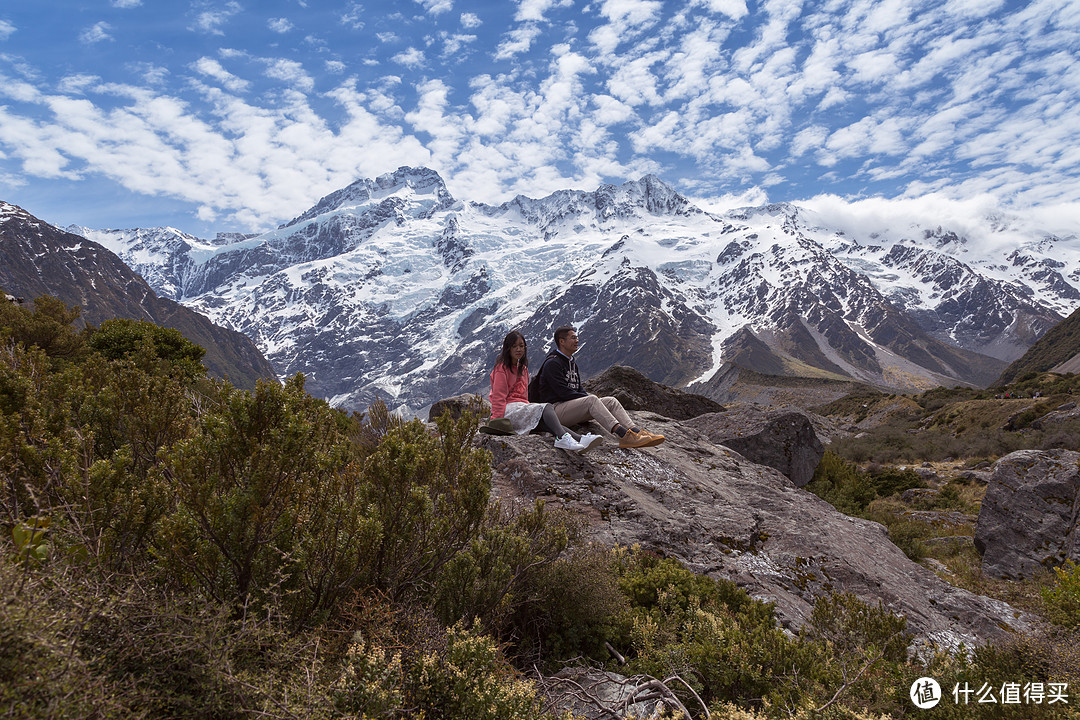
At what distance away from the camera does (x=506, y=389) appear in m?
9.30

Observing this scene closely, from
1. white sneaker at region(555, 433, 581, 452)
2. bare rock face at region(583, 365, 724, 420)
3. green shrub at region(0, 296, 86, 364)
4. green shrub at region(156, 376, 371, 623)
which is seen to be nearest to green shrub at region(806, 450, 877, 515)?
bare rock face at region(583, 365, 724, 420)

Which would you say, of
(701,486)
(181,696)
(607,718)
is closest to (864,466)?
(701,486)

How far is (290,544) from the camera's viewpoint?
9.78 feet

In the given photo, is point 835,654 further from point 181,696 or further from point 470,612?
point 181,696

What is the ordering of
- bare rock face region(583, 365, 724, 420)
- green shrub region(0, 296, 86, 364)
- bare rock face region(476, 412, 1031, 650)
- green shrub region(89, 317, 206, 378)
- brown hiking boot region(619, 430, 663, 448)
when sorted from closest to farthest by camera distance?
bare rock face region(476, 412, 1031, 650), brown hiking boot region(619, 430, 663, 448), green shrub region(0, 296, 86, 364), bare rock face region(583, 365, 724, 420), green shrub region(89, 317, 206, 378)

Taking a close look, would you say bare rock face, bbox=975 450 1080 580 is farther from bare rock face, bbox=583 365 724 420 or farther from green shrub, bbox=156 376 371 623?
green shrub, bbox=156 376 371 623

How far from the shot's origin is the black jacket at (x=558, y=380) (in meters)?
9.23

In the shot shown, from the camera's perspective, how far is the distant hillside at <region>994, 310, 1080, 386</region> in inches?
3808

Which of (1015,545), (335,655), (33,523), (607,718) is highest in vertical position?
(33,523)

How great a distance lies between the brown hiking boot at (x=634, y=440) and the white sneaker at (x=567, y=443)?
0.81 meters

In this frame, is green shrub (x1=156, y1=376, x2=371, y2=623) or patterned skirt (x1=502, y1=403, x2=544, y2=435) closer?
green shrub (x1=156, y1=376, x2=371, y2=623)

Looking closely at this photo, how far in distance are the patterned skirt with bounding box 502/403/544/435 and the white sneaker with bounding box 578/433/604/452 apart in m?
0.97

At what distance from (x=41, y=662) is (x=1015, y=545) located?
1393 cm

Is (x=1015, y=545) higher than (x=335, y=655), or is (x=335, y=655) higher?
(x=335, y=655)
